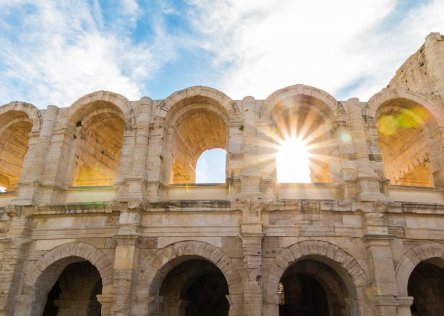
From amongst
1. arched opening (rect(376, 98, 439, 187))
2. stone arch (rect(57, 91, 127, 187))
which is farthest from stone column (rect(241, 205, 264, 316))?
arched opening (rect(376, 98, 439, 187))

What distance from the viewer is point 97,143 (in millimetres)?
12258

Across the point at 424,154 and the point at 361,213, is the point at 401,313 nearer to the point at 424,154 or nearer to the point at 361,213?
the point at 361,213

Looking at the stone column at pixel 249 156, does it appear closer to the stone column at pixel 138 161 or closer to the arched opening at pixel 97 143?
the stone column at pixel 138 161

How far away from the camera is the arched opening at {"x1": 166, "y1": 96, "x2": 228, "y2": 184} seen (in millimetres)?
10688

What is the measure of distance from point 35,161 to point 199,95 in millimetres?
4944

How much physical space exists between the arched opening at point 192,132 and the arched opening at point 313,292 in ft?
15.0

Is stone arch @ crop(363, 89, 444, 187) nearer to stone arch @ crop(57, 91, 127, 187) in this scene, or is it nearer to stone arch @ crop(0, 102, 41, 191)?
stone arch @ crop(57, 91, 127, 187)

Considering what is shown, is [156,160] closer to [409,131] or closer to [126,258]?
[126,258]

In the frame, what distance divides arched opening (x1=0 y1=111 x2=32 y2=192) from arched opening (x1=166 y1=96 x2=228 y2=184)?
188 inches

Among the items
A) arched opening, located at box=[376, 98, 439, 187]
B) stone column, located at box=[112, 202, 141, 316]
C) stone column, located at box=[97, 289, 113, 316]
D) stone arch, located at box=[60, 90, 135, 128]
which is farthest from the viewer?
arched opening, located at box=[376, 98, 439, 187]

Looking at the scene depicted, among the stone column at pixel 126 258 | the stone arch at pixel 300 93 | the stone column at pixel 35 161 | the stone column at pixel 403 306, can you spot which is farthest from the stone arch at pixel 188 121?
the stone column at pixel 403 306

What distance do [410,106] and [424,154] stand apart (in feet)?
4.94

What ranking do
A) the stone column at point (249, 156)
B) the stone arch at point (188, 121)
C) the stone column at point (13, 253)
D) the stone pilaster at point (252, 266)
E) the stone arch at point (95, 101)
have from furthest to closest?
1. the stone arch at point (95, 101)
2. the stone arch at point (188, 121)
3. the stone column at point (249, 156)
4. the stone column at point (13, 253)
5. the stone pilaster at point (252, 266)

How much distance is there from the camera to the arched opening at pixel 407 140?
10.7 m
